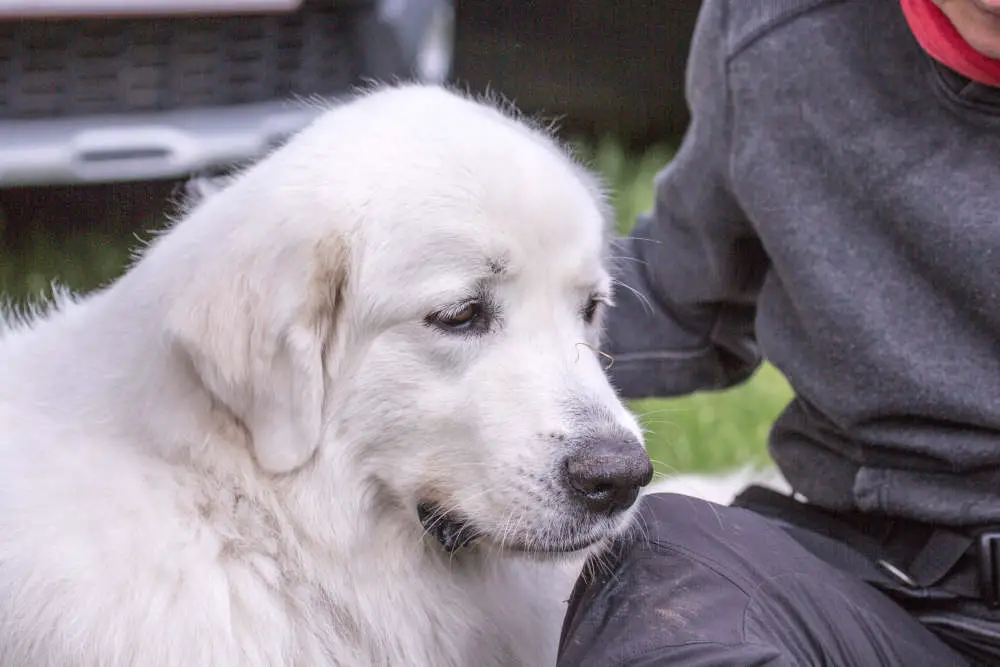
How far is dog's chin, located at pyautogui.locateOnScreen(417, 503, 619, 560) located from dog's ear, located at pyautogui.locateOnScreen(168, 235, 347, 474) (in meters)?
0.27

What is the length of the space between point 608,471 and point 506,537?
23 centimetres

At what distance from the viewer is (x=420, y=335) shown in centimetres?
234

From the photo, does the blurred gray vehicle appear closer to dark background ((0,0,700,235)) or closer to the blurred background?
the blurred background

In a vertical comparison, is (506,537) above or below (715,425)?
above

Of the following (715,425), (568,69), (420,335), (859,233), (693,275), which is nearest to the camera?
(420,335)

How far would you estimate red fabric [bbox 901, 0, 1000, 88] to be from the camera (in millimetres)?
2283

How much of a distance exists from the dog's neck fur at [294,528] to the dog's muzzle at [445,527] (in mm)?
26

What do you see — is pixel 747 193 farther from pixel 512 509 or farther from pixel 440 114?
pixel 512 509

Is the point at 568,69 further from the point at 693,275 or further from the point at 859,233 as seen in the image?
the point at 859,233

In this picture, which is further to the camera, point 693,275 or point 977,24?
point 693,275

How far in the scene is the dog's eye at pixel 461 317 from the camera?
2.33 meters

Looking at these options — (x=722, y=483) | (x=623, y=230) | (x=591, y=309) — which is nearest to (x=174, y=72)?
(x=623, y=230)

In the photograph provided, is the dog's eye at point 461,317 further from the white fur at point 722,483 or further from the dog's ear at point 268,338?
the white fur at point 722,483

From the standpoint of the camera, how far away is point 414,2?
5.06 metres
